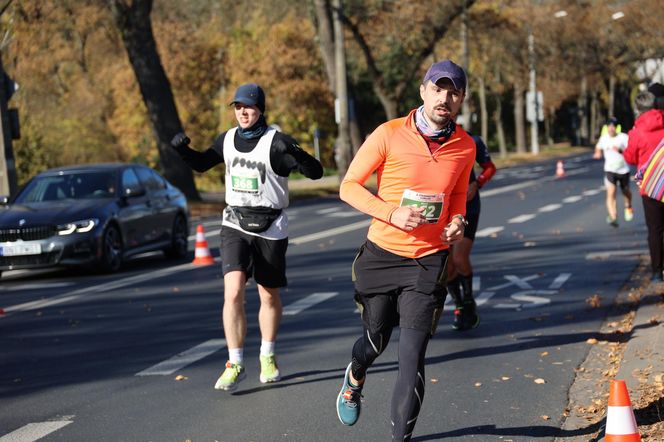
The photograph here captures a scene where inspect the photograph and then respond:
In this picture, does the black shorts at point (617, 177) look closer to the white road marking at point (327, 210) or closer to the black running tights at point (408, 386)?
the white road marking at point (327, 210)

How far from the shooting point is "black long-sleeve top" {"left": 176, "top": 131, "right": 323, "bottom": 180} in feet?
24.1

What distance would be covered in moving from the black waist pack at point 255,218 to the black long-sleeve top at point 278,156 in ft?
0.85

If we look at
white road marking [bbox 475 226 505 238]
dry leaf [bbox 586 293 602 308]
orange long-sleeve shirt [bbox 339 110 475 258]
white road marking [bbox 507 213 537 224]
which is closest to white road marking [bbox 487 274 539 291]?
dry leaf [bbox 586 293 602 308]

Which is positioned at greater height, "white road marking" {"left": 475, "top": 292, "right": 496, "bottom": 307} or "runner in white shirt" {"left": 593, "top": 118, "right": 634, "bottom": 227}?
"runner in white shirt" {"left": 593, "top": 118, "right": 634, "bottom": 227}

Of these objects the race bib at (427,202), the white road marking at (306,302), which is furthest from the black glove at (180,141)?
the white road marking at (306,302)

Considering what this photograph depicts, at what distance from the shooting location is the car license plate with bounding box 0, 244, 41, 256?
14680 mm

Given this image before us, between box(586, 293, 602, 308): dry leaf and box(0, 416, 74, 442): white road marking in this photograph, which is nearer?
box(0, 416, 74, 442): white road marking

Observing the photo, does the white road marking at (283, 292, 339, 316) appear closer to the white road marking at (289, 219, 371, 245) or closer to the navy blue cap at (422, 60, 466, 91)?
the navy blue cap at (422, 60, 466, 91)

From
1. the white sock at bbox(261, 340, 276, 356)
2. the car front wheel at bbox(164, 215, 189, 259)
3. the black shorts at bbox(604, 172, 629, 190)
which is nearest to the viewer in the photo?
the white sock at bbox(261, 340, 276, 356)

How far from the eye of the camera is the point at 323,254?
664 inches

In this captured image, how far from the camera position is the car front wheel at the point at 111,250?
1518 centimetres

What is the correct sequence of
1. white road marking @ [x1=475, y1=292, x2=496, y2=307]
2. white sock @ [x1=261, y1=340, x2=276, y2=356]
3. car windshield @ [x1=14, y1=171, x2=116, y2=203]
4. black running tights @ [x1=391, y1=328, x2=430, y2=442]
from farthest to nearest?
car windshield @ [x1=14, y1=171, x2=116, y2=203], white road marking @ [x1=475, y1=292, x2=496, y2=307], white sock @ [x1=261, y1=340, x2=276, y2=356], black running tights @ [x1=391, y1=328, x2=430, y2=442]

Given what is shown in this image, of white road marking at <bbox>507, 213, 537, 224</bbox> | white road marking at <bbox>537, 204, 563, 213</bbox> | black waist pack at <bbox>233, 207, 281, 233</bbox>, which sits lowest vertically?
white road marking at <bbox>537, 204, 563, 213</bbox>

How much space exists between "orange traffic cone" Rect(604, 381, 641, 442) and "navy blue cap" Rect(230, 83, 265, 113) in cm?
336
